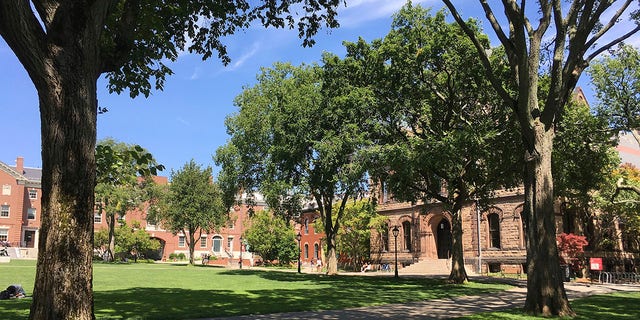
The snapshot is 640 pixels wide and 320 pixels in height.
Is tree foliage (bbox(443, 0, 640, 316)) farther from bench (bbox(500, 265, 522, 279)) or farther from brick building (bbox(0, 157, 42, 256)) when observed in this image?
brick building (bbox(0, 157, 42, 256))

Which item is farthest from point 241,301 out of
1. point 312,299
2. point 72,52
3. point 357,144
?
point 357,144

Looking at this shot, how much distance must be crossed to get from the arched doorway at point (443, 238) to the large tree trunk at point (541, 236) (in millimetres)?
32389

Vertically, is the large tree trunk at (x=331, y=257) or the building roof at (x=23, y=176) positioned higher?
the building roof at (x=23, y=176)

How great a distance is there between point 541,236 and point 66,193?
10.7 meters

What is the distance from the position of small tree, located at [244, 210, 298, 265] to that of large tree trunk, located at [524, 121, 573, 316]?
51194mm

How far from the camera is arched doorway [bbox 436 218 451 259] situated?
145 ft

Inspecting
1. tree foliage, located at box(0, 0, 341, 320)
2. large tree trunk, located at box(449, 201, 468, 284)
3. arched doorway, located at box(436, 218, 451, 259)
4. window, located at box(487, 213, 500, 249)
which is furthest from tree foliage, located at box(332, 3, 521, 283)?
arched doorway, located at box(436, 218, 451, 259)

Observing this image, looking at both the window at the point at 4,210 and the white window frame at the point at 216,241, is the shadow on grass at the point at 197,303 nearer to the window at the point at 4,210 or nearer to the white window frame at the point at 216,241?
the window at the point at 4,210

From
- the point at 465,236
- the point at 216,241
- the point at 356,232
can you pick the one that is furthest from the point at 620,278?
the point at 216,241

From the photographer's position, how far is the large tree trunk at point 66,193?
5.12 metres

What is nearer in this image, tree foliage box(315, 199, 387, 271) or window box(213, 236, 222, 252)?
tree foliage box(315, 199, 387, 271)

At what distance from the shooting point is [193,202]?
165 feet

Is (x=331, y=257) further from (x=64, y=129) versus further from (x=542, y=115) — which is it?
(x=64, y=129)

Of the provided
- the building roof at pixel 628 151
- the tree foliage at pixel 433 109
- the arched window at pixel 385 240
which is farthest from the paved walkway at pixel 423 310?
the building roof at pixel 628 151
